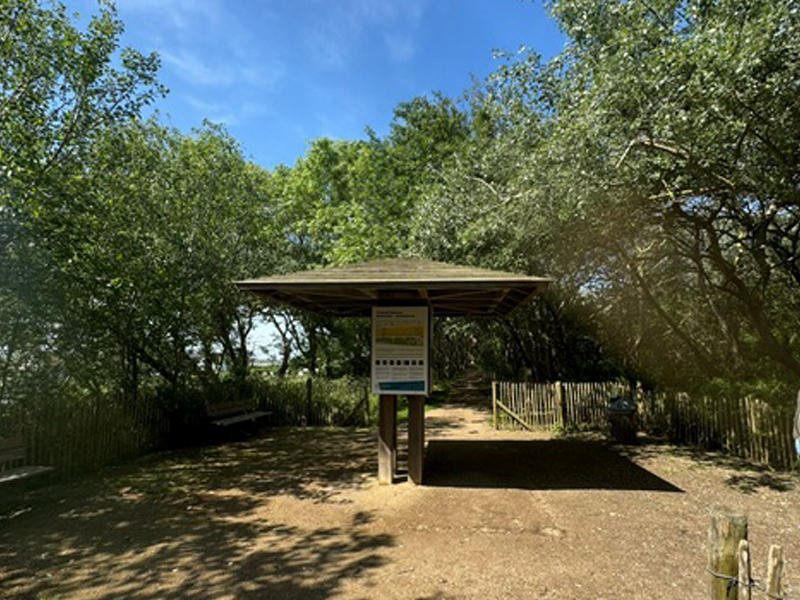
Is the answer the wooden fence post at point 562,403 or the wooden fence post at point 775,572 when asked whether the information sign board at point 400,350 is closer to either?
the wooden fence post at point 775,572

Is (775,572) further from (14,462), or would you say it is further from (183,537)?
(14,462)

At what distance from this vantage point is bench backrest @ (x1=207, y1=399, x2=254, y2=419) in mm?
12742

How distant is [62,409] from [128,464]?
167 centimetres

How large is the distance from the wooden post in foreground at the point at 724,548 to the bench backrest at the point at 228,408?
1185 centimetres

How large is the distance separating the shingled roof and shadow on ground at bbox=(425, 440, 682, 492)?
Answer: 299 cm

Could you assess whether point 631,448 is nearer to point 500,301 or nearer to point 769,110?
point 500,301

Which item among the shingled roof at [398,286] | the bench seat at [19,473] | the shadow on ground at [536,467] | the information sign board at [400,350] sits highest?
the shingled roof at [398,286]

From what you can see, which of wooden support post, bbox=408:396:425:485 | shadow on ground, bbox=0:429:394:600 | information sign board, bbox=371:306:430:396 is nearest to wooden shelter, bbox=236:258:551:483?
wooden support post, bbox=408:396:425:485

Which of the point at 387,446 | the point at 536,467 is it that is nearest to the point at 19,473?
the point at 387,446

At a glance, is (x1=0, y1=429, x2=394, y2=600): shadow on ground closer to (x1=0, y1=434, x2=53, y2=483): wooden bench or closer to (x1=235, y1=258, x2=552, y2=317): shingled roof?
(x1=0, y1=434, x2=53, y2=483): wooden bench

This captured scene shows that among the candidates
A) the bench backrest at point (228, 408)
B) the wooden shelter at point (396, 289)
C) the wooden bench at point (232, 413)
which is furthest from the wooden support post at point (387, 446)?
the bench backrest at point (228, 408)

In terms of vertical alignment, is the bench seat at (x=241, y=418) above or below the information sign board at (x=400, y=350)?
below

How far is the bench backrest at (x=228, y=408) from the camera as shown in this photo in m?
12.7

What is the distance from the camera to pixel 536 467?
29.1 ft
